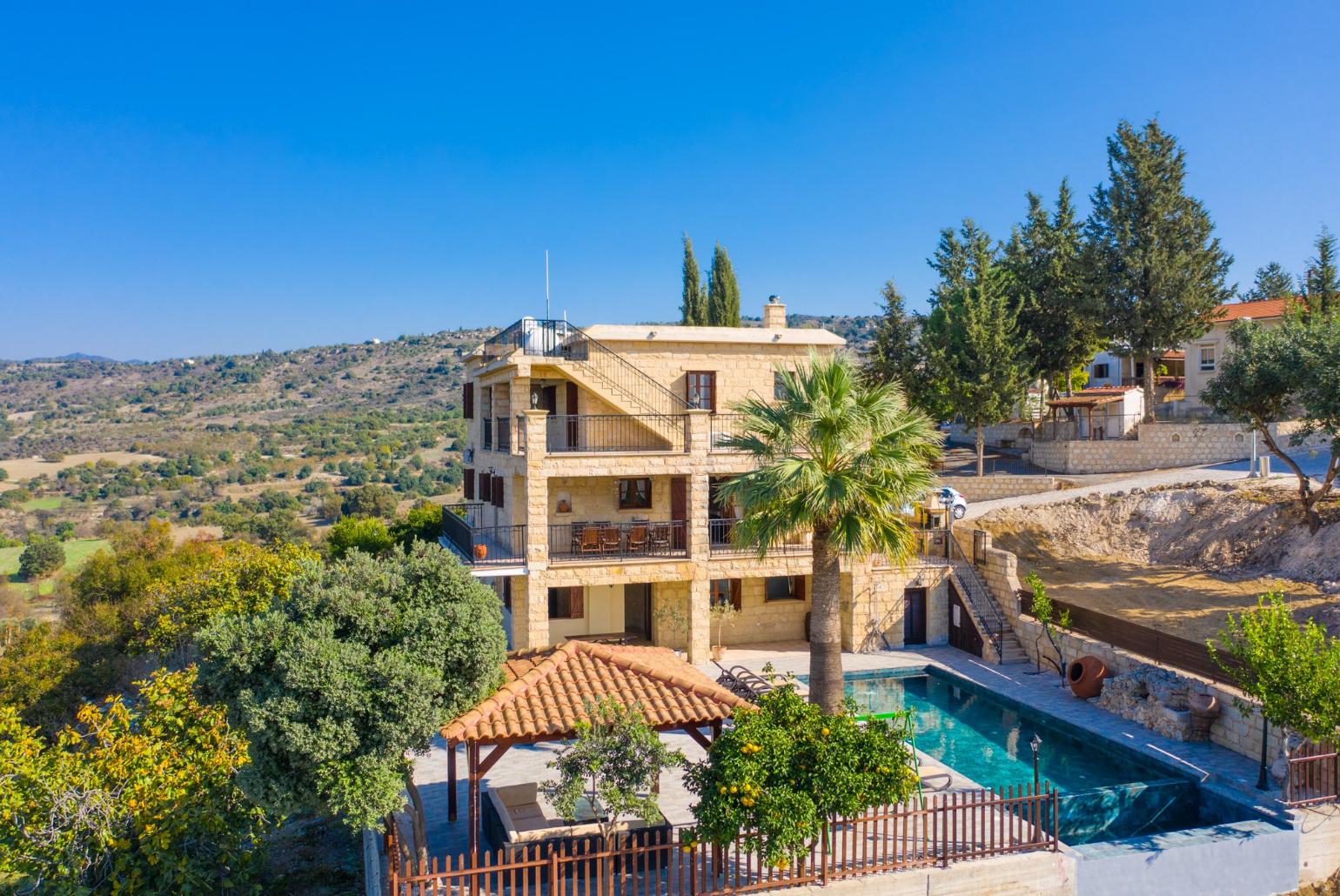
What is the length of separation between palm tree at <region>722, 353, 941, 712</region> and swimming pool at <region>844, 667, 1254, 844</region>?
3825 millimetres

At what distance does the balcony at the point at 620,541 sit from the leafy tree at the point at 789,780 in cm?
1213

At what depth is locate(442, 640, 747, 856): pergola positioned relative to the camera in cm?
1283

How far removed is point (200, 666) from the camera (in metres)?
12.3

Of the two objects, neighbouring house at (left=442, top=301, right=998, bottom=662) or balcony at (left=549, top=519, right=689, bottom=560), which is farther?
balcony at (left=549, top=519, right=689, bottom=560)

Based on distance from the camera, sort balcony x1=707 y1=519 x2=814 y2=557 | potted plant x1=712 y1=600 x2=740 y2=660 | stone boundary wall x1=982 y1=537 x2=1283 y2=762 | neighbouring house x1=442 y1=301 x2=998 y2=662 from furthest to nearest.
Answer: potted plant x1=712 y1=600 x2=740 y2=660 → balcony x1=707 y1=519 x2=814 y2=557 → neighbouring house x1=442 y1=301 x2=998 y2=662 → stone boundary wall x1=982 y1=537 x2=1283 y2=762

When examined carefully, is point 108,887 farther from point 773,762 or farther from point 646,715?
point 773,762

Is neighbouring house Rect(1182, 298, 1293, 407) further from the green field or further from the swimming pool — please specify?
the green field

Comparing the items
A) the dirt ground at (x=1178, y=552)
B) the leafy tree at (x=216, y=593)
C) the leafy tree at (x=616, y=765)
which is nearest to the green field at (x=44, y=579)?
the leafy tree at (x=216, y=593)

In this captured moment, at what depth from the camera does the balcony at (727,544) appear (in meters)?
25.5

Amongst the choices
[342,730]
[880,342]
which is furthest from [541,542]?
[880,342]

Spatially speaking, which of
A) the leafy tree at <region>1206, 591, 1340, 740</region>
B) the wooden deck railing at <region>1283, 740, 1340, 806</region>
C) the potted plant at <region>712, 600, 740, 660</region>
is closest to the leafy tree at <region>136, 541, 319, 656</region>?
the potted plant at <region>712, 600, 740, 660</region>

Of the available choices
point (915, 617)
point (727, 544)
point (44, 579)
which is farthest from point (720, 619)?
point (44, 579)

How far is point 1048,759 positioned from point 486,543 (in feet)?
57.7

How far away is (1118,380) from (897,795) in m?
56.2
